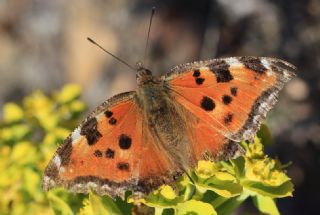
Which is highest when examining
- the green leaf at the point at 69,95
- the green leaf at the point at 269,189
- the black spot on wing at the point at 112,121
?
the green leaf at the point at 69,95

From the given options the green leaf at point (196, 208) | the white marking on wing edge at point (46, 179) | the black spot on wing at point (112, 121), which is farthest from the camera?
the black spot on wing at point (112, 121)

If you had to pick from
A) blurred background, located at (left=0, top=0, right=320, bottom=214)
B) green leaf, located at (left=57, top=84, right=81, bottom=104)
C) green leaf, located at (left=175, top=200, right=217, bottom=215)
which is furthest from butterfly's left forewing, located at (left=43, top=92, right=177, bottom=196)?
blurred background, located at (left=0, top=0, right=320, bottom=214)

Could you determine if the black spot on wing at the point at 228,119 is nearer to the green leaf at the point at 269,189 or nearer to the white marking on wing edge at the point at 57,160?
the green leaf at the point at 269,189

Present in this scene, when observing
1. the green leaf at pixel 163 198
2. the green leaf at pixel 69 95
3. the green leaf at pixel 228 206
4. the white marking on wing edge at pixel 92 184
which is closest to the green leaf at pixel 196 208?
the green leaf at pixel 163 198

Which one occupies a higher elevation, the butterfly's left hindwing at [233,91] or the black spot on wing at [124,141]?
the butterfly's left hindwing at [233,91]

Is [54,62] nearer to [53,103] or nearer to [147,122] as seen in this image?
→ [53,103]

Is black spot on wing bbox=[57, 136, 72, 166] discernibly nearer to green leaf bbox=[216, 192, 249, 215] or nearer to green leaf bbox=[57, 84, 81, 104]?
green leaf bbox=[216, 192, 249, 215]

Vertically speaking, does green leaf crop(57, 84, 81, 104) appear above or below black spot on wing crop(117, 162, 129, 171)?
above

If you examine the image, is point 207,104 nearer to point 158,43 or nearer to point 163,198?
point 163,198

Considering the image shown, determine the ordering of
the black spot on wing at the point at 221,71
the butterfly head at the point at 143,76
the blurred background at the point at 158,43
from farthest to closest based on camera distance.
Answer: the blurred background at the point at 158,43, the butterfly head at the point at 143,76, the black spot on wing at the point at 221,71
